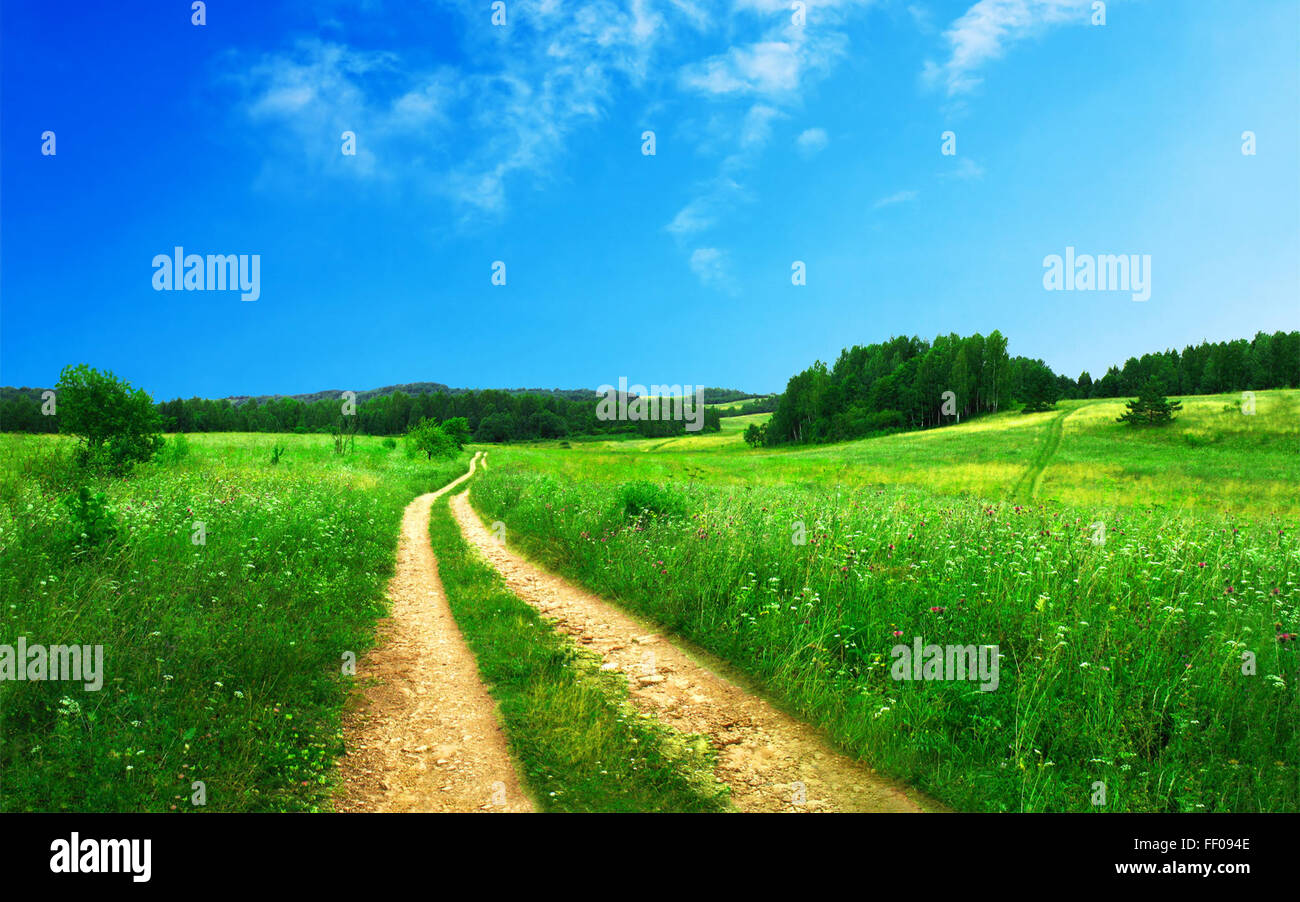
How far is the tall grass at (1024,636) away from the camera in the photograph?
4418 mm

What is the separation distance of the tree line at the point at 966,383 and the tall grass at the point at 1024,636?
87.5 meters

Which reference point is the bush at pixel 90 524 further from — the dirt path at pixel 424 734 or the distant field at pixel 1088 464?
the distant field at pixel 1088 464

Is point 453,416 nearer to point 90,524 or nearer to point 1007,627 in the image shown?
point 90,524

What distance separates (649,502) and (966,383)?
329ft

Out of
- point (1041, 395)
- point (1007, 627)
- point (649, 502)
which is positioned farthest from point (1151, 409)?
point (1007, 627)

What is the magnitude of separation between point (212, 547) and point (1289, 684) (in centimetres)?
1284

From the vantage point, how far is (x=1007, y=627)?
6.32 m

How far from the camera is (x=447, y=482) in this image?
123 ft

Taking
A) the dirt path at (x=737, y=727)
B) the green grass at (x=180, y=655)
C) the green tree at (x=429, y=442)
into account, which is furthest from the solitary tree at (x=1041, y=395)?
the green grass at (x=180, y=655)

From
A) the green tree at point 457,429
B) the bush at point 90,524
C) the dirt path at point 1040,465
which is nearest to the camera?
the bush at point 90,524

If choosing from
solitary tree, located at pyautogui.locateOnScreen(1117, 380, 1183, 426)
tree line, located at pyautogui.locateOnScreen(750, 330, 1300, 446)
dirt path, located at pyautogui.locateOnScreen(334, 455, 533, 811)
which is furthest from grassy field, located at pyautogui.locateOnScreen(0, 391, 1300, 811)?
tree line, located at pyautogui.locateOnScreen(750, 330, 1300, 446)

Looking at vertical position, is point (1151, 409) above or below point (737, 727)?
above

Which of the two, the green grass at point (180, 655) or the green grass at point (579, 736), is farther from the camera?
the green grass at point (579, 736)

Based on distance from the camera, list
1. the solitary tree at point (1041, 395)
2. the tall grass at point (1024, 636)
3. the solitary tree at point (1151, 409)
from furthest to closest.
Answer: the solitary tree at point (1041, 395), the solitary tree at point (1151, 409), the tall grass at point (1024, 636)
